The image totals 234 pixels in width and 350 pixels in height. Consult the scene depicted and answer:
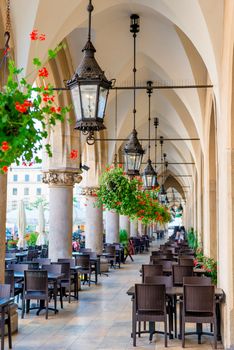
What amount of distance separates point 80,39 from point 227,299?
7.52 meters

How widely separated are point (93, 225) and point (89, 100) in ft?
42.5

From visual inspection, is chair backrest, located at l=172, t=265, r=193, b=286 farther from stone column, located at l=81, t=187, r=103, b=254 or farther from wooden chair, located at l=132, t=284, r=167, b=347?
stone column, located at l=81, t=187, r=103, b=254

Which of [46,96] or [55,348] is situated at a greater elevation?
[46,96]

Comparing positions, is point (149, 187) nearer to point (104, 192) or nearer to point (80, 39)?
point (104, 192)

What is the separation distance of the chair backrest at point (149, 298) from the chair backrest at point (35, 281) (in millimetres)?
A: 2459

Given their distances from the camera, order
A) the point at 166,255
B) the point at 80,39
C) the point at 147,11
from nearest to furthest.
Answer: the point at 147,11
the point at 80,39
the point at 166,255

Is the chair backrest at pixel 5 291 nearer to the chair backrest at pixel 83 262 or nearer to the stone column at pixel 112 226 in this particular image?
the chair backrest at pixel 83 262

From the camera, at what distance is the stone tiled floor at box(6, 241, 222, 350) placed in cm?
725

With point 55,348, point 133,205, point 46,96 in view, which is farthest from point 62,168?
point 46,96

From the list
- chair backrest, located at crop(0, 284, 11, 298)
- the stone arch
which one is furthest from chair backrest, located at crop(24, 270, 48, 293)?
the stone arch

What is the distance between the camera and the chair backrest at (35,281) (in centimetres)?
897

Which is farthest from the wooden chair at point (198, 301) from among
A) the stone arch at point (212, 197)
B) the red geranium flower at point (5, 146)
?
the stone arch at point (212, 197)

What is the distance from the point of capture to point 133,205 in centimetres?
1278

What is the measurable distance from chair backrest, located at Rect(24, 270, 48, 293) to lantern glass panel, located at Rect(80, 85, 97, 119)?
4.51m
